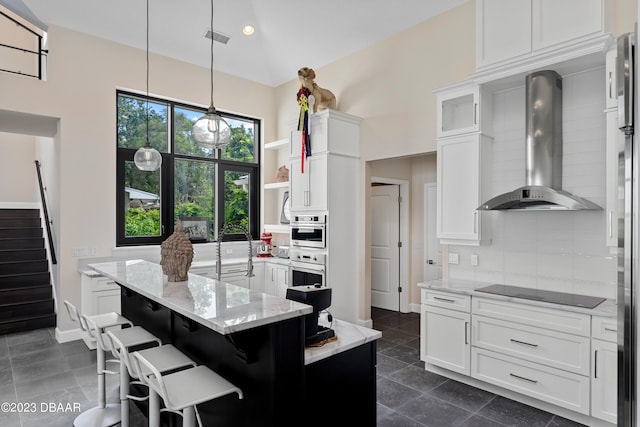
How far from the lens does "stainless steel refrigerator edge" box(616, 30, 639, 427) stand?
2.97 feet

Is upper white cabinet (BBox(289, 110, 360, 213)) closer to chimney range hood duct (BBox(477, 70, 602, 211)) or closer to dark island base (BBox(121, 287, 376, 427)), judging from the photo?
chimney range hood duct (BBox(477, 70, 602, 211))

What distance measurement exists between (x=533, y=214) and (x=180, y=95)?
4868 mm

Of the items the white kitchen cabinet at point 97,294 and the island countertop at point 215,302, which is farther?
the white kitchen cabinet at point 97,294

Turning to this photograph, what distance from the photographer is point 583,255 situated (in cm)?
313

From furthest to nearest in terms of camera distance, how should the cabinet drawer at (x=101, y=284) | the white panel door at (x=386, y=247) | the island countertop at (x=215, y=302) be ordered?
the white panel door at (x=386, y=247)
the cabinet drawer at (x=101, y=284)
the island countertop at (x=215, y=302)

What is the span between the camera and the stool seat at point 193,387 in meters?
1.65

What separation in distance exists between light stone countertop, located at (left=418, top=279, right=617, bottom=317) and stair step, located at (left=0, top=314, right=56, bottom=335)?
199 inches

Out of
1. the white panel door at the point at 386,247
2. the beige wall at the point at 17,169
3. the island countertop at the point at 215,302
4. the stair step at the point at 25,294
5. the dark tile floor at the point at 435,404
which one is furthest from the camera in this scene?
the beige wall at the point at 17,169

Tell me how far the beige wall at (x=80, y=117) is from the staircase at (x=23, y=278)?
2.72ft

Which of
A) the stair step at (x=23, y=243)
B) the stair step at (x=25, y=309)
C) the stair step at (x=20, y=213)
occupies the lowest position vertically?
the stair step at (x=25, y=309)

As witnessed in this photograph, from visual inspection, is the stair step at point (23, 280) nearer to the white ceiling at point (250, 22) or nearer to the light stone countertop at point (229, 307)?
the white ceiling at point (250, 22)

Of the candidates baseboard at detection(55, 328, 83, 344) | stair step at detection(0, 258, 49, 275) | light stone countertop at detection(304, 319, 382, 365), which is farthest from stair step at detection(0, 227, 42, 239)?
light stone countertop at detection(304, 319, 382, 365)

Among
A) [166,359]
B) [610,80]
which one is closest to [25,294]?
[166,359]

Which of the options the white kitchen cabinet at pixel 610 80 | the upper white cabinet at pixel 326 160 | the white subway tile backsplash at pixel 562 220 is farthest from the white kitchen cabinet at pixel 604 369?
the upper white cabinet at pixel 326 160
